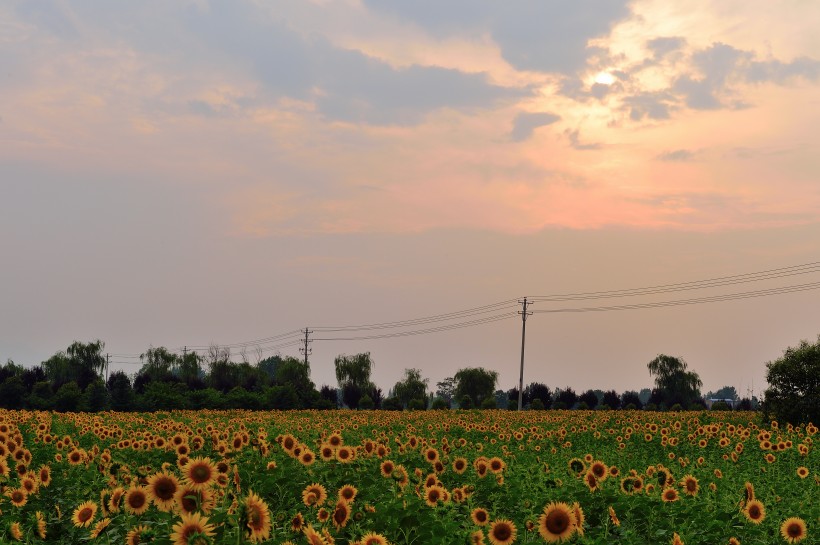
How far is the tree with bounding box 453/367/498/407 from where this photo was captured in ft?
287

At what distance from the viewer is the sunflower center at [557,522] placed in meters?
7.41

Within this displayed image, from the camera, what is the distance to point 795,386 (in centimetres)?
3381

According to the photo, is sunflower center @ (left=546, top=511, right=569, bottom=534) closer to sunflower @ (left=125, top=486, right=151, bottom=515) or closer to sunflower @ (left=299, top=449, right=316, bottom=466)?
sunflower @ (left=125, top=486, right=151, bottom=515)

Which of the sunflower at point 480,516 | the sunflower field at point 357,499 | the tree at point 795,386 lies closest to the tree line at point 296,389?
the tree at point 795,386

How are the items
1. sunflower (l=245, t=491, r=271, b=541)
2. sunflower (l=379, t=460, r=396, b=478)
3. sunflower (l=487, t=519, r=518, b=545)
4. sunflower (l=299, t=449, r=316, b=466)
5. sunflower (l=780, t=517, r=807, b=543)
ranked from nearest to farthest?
sunflower (l=245, t=491, r=271, b=541) → sunflower (l=487, t=519, r=518, b=545) → sunflower (l=780, t=517, r=807, b=543) → sunflower (l=379, t=460, r=396, b=478) → sunflower (l=299, t=449, r=316, b=466)

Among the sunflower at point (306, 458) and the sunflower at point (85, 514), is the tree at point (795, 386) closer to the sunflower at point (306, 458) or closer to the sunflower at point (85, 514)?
the sunflower at point (306, 458)

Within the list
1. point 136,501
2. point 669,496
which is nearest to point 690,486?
point 669,496

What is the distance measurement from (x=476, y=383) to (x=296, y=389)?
28.4m

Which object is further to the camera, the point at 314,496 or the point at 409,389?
the point at 409,389

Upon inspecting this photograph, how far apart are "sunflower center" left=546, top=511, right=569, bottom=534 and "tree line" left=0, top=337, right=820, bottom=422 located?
95.3ft

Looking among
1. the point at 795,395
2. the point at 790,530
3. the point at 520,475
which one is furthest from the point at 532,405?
the point at 790,530

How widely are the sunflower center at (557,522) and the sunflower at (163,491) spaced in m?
3.18

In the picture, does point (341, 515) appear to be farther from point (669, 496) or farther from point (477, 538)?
point (669, 496)

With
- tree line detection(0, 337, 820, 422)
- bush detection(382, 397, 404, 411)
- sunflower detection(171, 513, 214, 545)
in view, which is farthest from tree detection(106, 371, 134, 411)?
sunflower detection(171, 513, 214, 545)
